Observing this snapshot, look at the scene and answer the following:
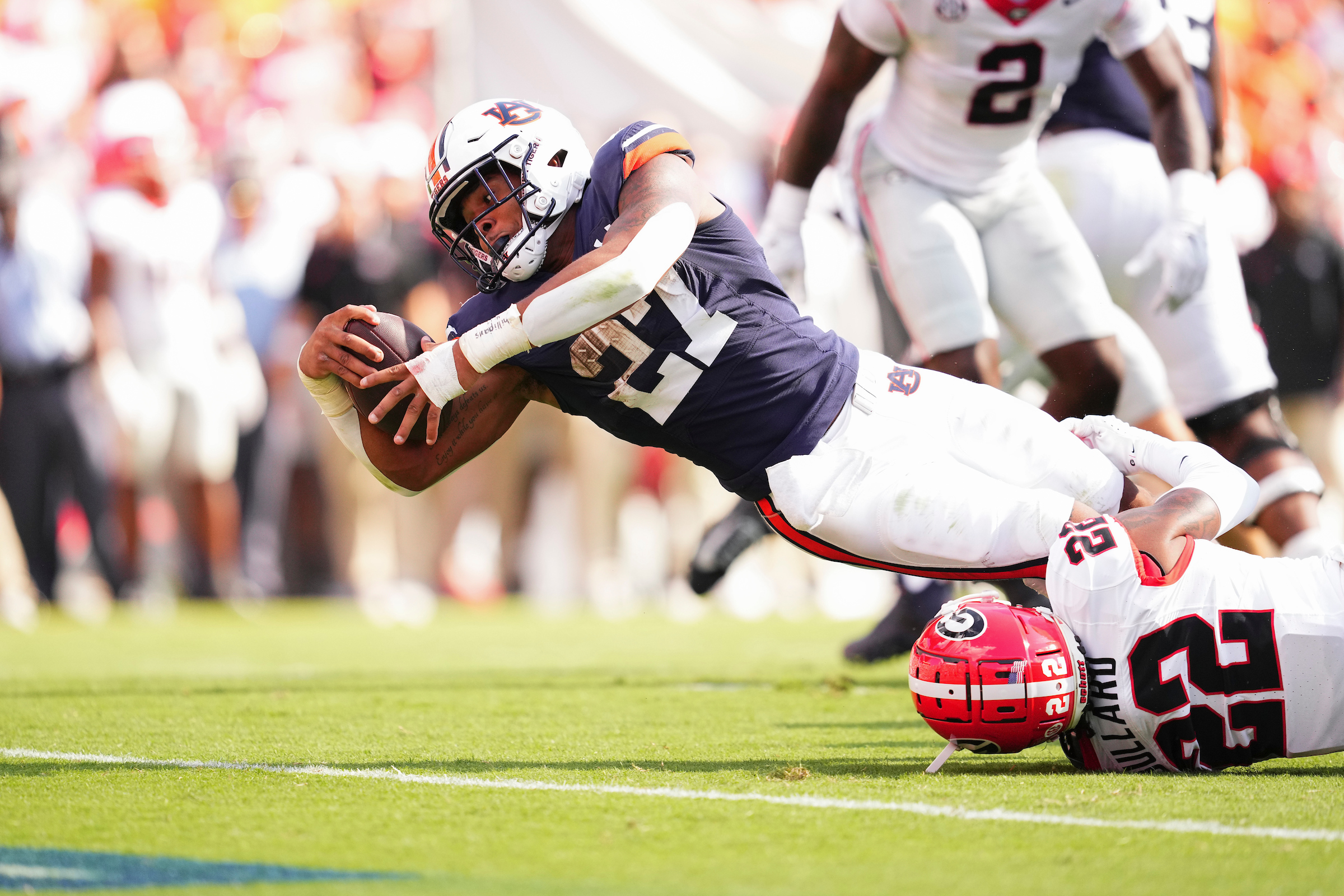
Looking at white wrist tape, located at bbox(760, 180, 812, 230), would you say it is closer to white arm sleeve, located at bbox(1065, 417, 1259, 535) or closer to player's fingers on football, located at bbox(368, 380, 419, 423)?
white arm sleeve, located at bbox(1065, 417, 1259, 535)

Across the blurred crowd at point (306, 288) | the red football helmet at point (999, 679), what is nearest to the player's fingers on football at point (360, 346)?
the red football helmet at point (999, 679)

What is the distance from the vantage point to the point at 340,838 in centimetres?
272

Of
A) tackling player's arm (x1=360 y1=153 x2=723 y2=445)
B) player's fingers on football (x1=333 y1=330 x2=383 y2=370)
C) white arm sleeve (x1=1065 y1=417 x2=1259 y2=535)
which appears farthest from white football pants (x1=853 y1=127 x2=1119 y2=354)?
player's fingers on football (x1=333 y1=330 x2=383 y2=370)

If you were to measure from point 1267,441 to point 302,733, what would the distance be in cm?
348

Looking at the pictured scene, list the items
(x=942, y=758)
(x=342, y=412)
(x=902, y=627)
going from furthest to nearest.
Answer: (x=902, y=627) < (x=342, y=412) < (x=942, y=758)

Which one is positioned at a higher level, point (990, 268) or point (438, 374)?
point (990, 268)

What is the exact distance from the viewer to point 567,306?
11.3 feet

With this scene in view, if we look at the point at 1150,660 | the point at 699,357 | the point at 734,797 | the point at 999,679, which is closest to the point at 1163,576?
the point at 1150,660

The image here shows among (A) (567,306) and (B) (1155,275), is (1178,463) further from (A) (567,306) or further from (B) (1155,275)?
(B) (1155,275)

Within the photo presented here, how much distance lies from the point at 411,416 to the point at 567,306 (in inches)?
17.5

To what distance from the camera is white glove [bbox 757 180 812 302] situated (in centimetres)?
542

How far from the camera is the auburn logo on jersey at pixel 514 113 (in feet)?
12.6

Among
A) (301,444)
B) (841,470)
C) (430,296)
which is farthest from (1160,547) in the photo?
(301,444)

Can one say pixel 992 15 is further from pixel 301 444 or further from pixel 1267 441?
pixel 301 444
